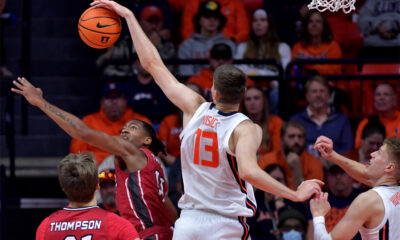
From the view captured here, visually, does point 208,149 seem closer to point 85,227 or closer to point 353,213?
point 85,227

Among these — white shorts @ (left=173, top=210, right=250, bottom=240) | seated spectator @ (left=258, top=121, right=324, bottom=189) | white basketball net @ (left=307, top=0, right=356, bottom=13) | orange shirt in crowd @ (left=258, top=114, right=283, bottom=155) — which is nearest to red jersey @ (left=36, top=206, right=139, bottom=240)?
white shorts @ (left=173, top=210, right=250, bottom=240)

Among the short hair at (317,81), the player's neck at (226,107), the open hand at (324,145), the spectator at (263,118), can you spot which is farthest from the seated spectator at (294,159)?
the player's neck at (226,107)

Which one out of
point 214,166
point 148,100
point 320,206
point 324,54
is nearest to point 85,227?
point 214,166

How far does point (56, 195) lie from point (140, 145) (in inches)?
125

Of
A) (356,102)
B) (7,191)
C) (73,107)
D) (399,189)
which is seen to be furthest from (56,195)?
(399,189)

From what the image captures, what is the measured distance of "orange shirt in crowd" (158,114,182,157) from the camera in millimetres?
8555

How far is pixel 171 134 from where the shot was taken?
337 inches

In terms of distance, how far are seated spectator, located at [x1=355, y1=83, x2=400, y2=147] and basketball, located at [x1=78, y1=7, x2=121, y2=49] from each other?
12.6ft

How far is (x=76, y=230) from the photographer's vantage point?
464 centimetres

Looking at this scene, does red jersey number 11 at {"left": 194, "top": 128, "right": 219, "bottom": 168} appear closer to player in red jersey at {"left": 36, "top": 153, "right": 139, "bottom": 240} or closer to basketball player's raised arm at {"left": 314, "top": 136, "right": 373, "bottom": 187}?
player in red jersey at {"left": 36, "top": 153, "right": 139, "bottom": 240}

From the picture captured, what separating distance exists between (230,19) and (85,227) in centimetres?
590

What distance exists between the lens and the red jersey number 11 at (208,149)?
15.9 ft

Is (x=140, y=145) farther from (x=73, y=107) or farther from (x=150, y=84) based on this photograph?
(x=73, y=107)

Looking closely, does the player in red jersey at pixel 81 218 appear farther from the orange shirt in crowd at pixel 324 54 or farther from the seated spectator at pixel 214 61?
the orange shirt in crowd at pixel 324 54
